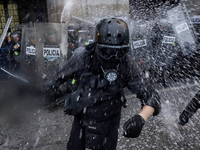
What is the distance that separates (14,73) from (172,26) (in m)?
5.50

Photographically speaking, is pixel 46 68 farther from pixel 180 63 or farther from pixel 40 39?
pixel 180 63

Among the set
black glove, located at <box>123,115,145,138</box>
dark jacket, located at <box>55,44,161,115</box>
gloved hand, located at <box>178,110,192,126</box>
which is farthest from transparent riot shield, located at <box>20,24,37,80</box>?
black glove, located at <box>123,115,145,138</box>

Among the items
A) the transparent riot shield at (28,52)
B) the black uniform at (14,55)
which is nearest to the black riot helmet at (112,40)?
the transparent riot shield at (28,52)

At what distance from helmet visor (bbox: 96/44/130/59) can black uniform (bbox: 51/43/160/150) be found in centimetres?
16

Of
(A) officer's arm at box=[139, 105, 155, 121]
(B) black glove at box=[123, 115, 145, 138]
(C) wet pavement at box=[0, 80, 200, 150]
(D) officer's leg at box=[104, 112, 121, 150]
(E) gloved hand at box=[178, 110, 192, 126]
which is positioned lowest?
(C) wet pavement at box=[0, 80, 200, 150]

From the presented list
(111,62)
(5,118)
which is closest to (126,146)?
(111,62)

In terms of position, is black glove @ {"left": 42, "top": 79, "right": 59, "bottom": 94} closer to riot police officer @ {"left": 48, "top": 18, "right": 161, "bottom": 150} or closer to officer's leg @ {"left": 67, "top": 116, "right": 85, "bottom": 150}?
riot police officer @ {"left": 48, "top": 18, "right": 161, "bottom": 150}

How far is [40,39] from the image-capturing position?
595cm

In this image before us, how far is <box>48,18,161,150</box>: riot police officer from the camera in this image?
6.89ft

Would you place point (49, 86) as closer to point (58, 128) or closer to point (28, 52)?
point (58, 128)

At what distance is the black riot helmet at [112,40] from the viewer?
2.02 metres

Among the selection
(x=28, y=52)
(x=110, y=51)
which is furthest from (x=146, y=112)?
(x=28, y=52)

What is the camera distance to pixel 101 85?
218cm

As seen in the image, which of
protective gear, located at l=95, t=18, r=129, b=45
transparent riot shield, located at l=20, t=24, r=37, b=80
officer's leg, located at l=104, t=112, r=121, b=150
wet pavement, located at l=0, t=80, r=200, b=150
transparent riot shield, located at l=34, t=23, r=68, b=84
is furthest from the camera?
transparent riot shield, located at l=20, t=24, r=37, b=80
